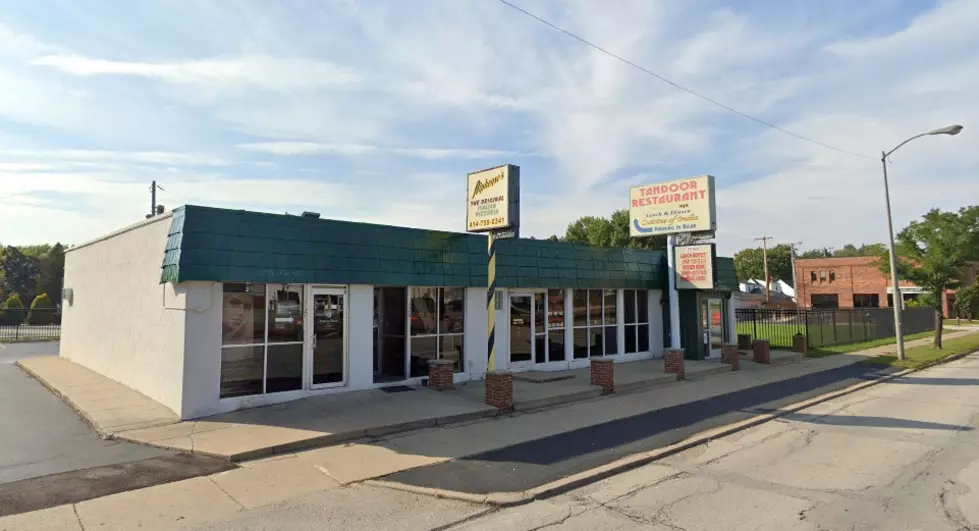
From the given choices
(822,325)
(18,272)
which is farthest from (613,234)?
(18,272)

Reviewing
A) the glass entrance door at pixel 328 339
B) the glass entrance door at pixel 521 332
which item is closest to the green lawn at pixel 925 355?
the glass entrance door at pixel 521 332

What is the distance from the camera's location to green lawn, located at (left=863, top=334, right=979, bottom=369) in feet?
65.3

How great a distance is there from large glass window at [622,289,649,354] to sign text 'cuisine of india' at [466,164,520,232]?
8.37 meters

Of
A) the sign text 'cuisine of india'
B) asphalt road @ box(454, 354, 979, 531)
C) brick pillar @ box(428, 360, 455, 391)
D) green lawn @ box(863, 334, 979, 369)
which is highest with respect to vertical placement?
the sign text 'cuisine of india'

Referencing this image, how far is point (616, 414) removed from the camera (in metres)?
11.0

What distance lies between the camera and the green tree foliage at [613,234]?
49.5 m

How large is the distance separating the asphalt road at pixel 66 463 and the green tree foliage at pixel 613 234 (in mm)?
42655

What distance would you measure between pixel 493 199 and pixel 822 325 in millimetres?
22539

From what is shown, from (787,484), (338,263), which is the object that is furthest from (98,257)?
(787,484)

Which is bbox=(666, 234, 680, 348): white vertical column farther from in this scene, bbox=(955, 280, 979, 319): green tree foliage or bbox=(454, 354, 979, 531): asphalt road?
bbox=(955, 280, 979, 319): green tree foliage

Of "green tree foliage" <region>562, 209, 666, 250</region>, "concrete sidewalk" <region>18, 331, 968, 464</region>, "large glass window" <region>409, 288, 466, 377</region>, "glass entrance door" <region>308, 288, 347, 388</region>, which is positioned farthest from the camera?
"green tree foliage" <region>562, 209, 666, 250</region>

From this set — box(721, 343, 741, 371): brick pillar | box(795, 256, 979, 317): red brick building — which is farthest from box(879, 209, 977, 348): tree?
box(795, 256, 979, 317): red brick building

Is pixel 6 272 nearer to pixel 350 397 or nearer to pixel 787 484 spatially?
→ pixel 350 397

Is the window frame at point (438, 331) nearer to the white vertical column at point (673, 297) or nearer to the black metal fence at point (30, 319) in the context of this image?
the white vertical column at point (673, 297)
